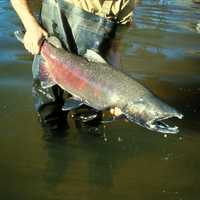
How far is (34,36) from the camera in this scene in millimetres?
4312

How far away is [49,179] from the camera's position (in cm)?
503

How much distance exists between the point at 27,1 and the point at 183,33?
5939 mm

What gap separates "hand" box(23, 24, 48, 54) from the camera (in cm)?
431

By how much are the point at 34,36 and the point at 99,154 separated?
5.36 feet

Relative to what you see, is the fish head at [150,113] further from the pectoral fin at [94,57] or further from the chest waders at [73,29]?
the chest waders at [73,29]

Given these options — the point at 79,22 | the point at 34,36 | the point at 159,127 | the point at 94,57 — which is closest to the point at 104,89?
the point at 94,57

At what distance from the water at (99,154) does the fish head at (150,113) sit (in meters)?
1.26

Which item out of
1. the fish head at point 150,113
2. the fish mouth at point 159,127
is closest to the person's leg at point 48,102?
the fish head at point 150,113

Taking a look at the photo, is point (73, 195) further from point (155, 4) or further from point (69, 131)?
point (155, 4)

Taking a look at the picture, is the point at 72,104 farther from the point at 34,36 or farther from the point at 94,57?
the point at 34,36

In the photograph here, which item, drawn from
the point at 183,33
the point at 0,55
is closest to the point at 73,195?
the point at 0,55

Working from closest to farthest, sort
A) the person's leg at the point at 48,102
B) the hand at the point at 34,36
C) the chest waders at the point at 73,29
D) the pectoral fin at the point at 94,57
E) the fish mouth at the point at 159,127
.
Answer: the fish mouth at the point at 159,127 < the pectoral fin at the point at 94,57 < the hand at the point at 34,36 < the chest waders at the point at 73,29 < the person's leg at the point at 48,102

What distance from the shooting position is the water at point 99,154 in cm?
493

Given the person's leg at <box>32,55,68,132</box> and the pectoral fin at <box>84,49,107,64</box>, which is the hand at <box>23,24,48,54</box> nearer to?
the person's leg at <box>32,55,68,132</box>
